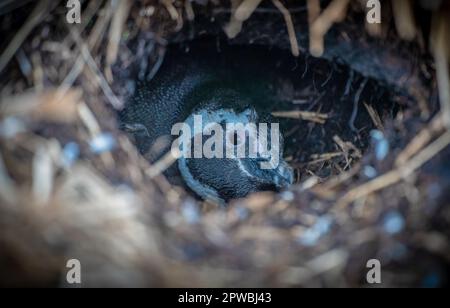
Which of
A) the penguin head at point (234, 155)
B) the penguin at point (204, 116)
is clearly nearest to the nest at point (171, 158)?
the penguin at point (204, 116)

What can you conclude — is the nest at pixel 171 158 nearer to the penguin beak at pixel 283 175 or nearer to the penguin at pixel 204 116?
the penguin at pixel 204 116

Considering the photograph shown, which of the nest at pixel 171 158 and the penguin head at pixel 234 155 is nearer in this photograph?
the nest at pixel 171 158

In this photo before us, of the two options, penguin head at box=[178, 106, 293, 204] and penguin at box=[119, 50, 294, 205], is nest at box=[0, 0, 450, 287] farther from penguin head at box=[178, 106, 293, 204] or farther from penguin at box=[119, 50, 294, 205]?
penguin head at box=[178, 106, 293, 204]

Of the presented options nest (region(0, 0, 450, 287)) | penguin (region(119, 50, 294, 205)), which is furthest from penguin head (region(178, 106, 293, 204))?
nest (region(0, 0, 450, 287))

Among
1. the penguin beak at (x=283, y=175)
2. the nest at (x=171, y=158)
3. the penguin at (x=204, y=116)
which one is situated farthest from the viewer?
the penguin beak at (x=283, y=175)

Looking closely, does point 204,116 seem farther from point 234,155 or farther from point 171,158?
point 171,158

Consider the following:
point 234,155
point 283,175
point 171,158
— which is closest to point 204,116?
point 234,155
